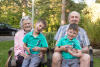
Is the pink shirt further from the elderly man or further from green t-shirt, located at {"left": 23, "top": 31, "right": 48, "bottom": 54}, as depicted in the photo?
the elderly man

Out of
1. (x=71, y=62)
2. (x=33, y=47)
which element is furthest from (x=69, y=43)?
(x=33, y=47)

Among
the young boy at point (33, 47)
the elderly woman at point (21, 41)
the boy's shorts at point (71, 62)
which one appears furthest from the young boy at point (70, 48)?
the elderly woman at point (21, 41)

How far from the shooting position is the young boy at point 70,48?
3432 mm

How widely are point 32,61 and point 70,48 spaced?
0.66 m

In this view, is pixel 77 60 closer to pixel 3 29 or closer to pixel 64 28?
pixel 64 28

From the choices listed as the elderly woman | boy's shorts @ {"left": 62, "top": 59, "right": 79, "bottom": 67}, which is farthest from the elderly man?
the elderly woman

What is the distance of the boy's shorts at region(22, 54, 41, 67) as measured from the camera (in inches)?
142

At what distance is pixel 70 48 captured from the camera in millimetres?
3453

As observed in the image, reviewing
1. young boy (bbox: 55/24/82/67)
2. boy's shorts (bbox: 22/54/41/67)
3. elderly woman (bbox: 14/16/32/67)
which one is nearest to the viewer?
young boy (bbox: 55/24/82/67)

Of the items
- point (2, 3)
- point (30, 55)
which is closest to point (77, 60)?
point (30, 55)

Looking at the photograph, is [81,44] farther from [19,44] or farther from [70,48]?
[19,44]

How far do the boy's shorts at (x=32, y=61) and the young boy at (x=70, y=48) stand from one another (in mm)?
372

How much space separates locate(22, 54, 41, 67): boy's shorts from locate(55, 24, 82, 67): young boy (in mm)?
372

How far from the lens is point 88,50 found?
405cm
